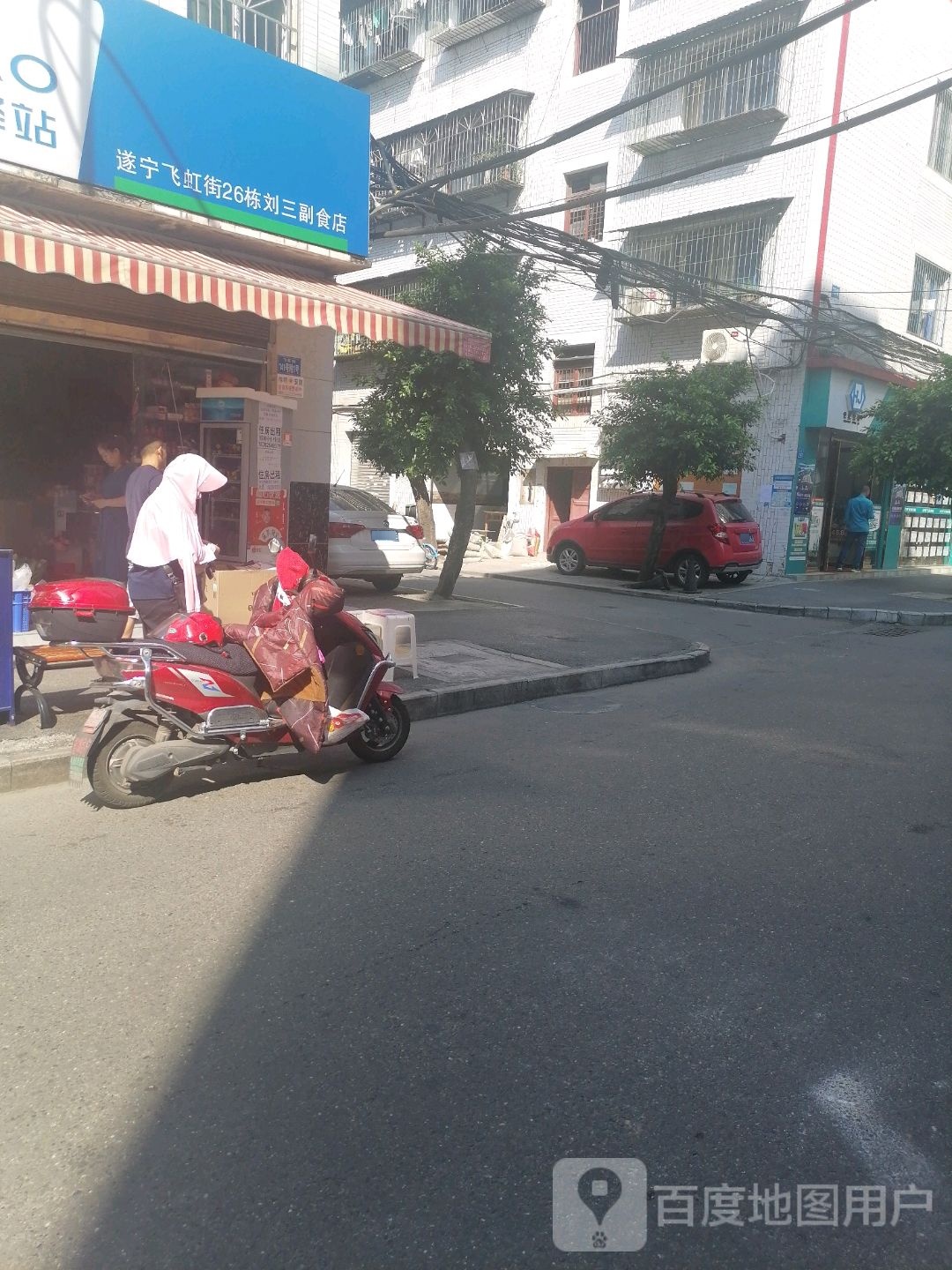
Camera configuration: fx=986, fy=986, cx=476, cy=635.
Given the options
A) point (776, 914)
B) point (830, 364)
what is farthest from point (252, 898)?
point (830, 364)

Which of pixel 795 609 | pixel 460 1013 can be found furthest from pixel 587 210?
pixel 460 1013

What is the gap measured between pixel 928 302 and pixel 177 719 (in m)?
24.8

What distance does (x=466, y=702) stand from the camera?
808cm

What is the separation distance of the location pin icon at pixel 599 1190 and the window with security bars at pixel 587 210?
2435 centimetres

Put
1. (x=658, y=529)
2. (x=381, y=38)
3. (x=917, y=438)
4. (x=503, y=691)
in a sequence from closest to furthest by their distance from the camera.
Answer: (x=503, y=691), (x=658, y=529), (x=917, y=438), (x=381, y=38)

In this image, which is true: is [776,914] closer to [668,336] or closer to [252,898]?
[252,898]

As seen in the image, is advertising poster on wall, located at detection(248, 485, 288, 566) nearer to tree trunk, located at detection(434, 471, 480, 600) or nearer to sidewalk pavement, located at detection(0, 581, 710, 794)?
sidewalk pavement, located at detection(0, 581, 710, 794)

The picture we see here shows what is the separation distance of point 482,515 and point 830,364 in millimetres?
10467

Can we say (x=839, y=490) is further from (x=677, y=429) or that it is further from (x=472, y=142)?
(x=472, y=142)

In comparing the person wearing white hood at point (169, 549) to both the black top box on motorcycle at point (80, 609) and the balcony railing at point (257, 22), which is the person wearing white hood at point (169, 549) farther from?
the balcony railing at point (257, 22)

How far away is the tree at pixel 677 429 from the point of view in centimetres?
1655

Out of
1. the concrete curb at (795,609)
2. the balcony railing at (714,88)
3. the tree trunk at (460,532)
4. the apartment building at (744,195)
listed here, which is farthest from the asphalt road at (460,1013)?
the balcony railing at (714,88)

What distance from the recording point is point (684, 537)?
58.2 feet

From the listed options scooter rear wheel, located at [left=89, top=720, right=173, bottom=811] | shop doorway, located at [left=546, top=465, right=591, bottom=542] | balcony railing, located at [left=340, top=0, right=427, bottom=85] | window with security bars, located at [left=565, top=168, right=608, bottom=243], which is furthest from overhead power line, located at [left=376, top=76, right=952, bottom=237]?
balcony railing, located at [left=340, top=0, right=427, bottom=85]
